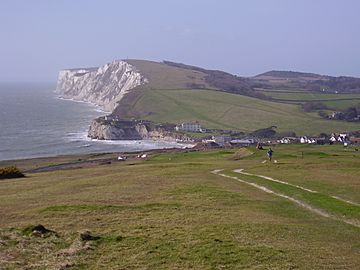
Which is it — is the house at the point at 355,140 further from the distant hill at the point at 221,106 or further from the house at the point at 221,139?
the house at the point at 221,139

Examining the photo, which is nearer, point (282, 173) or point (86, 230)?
point (86, 230)

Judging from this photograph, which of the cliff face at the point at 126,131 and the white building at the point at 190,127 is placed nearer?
the white building at the point at 190,127

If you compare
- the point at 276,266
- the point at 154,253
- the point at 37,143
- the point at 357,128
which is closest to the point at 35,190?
the point at 154,253

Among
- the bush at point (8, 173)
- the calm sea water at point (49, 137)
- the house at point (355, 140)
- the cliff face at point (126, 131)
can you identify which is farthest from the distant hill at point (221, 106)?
the bush at point (8, 173)

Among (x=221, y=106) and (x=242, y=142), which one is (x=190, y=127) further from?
(x=242, y=142)

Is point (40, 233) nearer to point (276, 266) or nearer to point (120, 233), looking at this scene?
point (120, 233)

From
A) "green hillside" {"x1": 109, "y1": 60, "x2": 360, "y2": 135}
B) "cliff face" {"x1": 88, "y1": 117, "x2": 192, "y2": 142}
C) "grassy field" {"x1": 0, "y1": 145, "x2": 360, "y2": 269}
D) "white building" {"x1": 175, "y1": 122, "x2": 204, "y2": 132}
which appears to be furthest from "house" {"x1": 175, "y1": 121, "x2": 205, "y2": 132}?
"grassy field" {"x1": 0, "y1": 145, "x2": 360, "y2": 269}

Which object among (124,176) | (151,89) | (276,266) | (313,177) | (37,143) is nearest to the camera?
(276,266)
